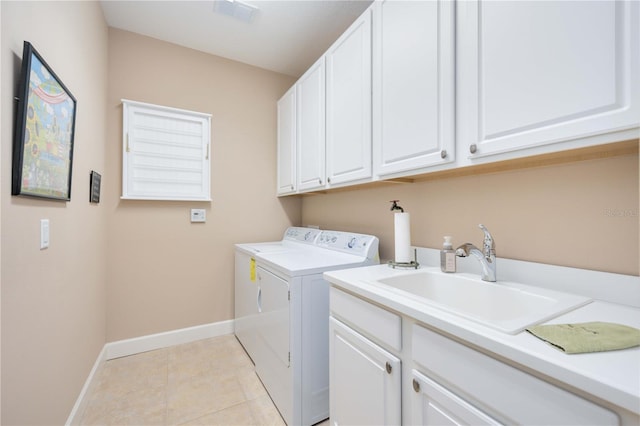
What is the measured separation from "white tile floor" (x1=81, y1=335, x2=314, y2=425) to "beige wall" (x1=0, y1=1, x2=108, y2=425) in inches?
9.0

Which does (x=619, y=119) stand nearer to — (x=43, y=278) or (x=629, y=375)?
(x=629, y=375)

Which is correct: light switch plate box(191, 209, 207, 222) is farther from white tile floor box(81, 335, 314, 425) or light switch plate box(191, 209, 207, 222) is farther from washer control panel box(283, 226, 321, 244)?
white tile floor box(81, 335, 314, 425)

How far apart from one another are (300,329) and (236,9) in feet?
7.51

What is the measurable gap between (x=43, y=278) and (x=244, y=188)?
1794 millimetres

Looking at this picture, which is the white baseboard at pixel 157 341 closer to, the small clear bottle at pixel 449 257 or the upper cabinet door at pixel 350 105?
the upper cabinet door at pixel 350 105

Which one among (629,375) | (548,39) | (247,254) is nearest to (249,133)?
(247,254)

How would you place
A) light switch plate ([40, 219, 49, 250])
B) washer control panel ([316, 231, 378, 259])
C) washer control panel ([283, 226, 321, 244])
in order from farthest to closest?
washer control panel ([283, 226, 321, 244]), washer control panel ([316, 231, 378, 259]), light switch plate ([40, 219, 49, 250])

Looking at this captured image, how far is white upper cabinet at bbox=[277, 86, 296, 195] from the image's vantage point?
250 cm

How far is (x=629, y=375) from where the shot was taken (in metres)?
0.50

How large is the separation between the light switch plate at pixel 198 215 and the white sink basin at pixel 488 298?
1993mm

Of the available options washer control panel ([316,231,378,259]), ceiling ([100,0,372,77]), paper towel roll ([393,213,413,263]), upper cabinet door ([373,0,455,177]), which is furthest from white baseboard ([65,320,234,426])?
ceiling ([100,0,372,77])

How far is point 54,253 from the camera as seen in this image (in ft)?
4.19

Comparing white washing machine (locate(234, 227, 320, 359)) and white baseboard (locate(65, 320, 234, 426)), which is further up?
white washing machine (locate(234, 227, 320, 359))

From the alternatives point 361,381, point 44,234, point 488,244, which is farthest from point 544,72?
point 44,234
